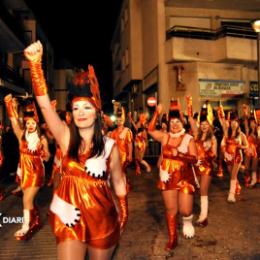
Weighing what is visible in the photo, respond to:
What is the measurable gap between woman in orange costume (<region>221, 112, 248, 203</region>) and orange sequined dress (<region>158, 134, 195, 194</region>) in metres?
3.10

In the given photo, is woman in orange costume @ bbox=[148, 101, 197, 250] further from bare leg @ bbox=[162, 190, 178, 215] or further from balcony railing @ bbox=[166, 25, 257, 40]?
balcony railing @ bbox=[166, 25, 257, 40]

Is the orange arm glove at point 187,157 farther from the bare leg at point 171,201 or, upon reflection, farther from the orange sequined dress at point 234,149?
the orange sequined dress at point 234,149

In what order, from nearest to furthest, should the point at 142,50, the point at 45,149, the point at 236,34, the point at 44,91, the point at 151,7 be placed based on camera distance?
1. the point at 44,91
2. the point at 45,149
3. the point at 236,34
4. the point at 151,7
5. the point at 142,50

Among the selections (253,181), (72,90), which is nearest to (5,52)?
(253,181)

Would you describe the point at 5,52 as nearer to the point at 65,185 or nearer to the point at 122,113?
the point at 122,113

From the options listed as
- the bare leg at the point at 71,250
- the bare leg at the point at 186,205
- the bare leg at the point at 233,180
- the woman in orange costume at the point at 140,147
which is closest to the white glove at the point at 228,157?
the bare leg at the point at 233,180

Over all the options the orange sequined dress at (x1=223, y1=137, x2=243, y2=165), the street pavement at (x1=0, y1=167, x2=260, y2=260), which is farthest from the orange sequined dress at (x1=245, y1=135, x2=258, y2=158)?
the orange sequined dress at (x1=223, y1=137, x2=243, y2=165)

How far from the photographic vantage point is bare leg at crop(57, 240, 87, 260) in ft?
8.65

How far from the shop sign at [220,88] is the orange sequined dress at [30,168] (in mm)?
14420

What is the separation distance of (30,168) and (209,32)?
52.6 ft

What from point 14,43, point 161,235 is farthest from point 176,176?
point 14,43

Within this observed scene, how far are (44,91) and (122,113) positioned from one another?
616cm

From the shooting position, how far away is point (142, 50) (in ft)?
82.6

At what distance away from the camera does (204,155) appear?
246 inches
